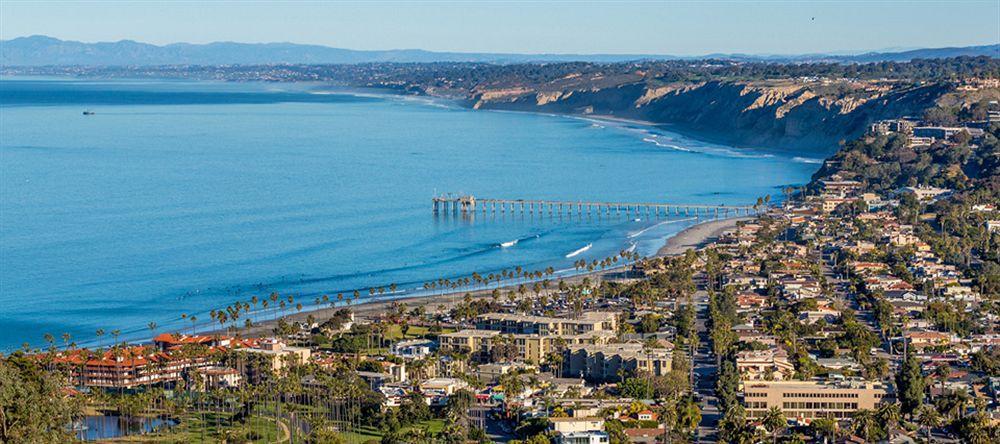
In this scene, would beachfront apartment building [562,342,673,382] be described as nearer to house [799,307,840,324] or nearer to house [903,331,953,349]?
house [799,307,840,324]

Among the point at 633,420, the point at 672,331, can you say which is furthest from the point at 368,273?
the point at 633,420

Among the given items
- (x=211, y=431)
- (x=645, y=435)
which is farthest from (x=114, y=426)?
(x=645, y=435)

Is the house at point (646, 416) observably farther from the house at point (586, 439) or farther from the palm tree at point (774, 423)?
the palm tree at point (774, 423)

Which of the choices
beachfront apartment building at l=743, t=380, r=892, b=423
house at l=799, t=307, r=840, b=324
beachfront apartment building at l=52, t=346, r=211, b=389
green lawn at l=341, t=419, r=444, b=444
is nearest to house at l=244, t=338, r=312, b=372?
beachfront apartment building at l=52, t=346, r=211, b=389

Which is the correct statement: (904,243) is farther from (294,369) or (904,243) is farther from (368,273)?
(294,369)

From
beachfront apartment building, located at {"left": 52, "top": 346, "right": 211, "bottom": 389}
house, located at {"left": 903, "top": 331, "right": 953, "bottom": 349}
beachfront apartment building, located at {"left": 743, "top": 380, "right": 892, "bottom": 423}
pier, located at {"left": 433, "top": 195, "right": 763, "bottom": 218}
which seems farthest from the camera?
pier, located at {"left": 433, "top": 195, "right": 763, "bottom": 218}

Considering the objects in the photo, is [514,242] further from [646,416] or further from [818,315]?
[646,416]

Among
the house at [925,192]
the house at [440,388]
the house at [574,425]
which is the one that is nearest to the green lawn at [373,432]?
the house at [440,388]
